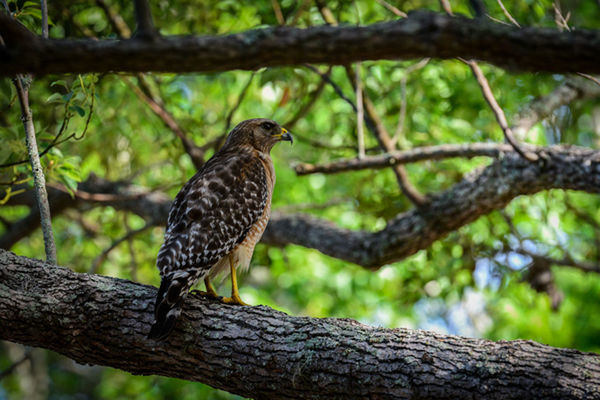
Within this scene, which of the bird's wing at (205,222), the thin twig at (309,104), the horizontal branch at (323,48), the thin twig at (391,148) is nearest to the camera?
the horizontal branch at (323,48)

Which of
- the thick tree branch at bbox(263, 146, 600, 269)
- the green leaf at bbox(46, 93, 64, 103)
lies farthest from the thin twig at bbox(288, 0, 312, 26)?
the green leaf at bbox(46, 93, 64, 103)

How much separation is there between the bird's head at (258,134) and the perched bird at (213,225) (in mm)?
74

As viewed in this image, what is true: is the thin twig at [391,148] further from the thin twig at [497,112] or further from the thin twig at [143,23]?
the thin twig at [143,23]

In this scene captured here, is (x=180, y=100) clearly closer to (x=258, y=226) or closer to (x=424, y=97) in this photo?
(x=258, y=226)

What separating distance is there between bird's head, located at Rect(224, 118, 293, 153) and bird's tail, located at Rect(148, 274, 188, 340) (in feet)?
6.07

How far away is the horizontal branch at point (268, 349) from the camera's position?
2.41m

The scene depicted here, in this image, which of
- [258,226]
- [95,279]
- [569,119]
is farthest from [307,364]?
[569,119]

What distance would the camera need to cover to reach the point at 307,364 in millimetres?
2621

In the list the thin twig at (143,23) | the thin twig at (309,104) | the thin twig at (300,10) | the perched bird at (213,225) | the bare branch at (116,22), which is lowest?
the thin twig at (143,23)

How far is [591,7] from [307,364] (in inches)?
241

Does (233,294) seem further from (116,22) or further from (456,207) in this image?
(116,22)

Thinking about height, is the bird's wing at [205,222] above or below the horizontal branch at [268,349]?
above

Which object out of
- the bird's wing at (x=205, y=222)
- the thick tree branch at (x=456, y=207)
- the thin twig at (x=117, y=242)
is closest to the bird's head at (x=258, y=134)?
the bird's wing at (x=205, y=222)

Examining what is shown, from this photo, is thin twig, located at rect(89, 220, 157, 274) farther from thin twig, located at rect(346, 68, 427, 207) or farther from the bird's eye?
thin twig, located at rect(346, 68, 427, 207)
